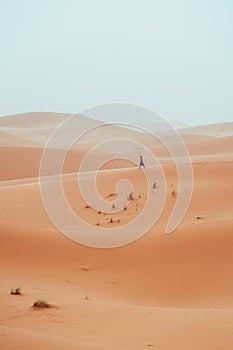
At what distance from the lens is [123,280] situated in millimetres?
6789

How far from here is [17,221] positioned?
1080cm

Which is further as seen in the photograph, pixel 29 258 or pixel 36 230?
pixel 36 230

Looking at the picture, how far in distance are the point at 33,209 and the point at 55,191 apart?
9.78 feet

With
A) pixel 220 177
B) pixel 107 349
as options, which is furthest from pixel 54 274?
pixel 220 177

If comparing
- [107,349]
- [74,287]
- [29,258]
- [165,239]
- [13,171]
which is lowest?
[107,349]

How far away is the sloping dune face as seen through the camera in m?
4.27

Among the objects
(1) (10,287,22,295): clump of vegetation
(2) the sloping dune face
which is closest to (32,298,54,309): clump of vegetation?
(2) the sloping dune face

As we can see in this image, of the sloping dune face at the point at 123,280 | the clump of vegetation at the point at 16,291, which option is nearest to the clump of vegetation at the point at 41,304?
the sloping dune face at the point at 123,280

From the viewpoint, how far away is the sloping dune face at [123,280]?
4.27 metres

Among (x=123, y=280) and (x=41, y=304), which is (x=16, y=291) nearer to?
(x=41, y=304)

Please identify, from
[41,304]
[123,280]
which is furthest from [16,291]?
[123,280]

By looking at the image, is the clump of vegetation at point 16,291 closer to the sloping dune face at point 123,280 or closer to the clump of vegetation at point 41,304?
the sloping dune face at point 123,280

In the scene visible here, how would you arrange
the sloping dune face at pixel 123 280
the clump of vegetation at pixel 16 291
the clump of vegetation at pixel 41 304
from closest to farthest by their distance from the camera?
the sloping dune face at pixel 123 280, the clump of vegetation at pixel 41 304, the clump of vegetation at pixel 16 291

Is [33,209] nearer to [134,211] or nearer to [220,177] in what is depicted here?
[134,211]
